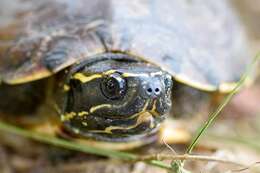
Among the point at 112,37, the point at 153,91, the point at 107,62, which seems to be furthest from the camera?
the point at 112,37

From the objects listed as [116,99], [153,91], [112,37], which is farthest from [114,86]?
[112,37]

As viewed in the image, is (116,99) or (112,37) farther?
(112,37)

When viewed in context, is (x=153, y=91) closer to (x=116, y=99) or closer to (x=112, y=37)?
(x=116, y=99)

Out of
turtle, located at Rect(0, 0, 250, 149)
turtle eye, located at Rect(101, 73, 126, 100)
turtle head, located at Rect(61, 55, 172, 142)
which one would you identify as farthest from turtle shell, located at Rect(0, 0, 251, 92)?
turtle eye, located at Rect(101, 73, 126, 100)

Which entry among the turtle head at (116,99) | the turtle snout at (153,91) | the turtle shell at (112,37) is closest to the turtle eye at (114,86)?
the turtle head at (116,99)

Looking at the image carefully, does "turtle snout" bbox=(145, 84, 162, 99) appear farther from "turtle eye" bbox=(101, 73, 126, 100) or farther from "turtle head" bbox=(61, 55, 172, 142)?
"turtle eye" bbox=(101, 73, 126, 100)

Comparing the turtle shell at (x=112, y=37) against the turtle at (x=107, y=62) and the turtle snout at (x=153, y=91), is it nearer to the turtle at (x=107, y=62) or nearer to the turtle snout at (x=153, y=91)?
the turtle at (x=107, y=62)

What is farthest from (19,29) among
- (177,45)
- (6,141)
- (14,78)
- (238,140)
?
(238,140)
